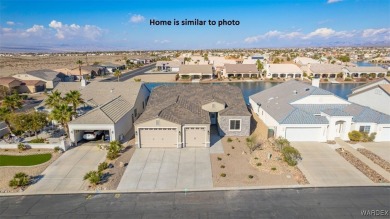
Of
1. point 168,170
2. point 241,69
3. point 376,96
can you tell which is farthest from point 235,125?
point 241,69

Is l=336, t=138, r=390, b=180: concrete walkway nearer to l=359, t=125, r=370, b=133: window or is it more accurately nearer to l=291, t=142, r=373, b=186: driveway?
l=291, t=142, r=373, b=186: driveway

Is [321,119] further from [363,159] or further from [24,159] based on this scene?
[24,159]

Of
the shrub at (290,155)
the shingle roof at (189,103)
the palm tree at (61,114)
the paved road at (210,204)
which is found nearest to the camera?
the paved road at (210,204)

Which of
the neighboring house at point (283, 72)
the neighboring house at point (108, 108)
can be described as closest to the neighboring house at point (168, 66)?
the neighboring house at point (283, 72)

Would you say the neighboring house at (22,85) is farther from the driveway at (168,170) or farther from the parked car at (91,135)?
the driveway at (168,170)

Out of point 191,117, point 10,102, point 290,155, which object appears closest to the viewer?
point 290,155

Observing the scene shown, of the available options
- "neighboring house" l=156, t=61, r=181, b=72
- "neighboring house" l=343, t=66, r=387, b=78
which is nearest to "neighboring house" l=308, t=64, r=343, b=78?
"neighboring house" l=343, t=66, r=387, b=78
